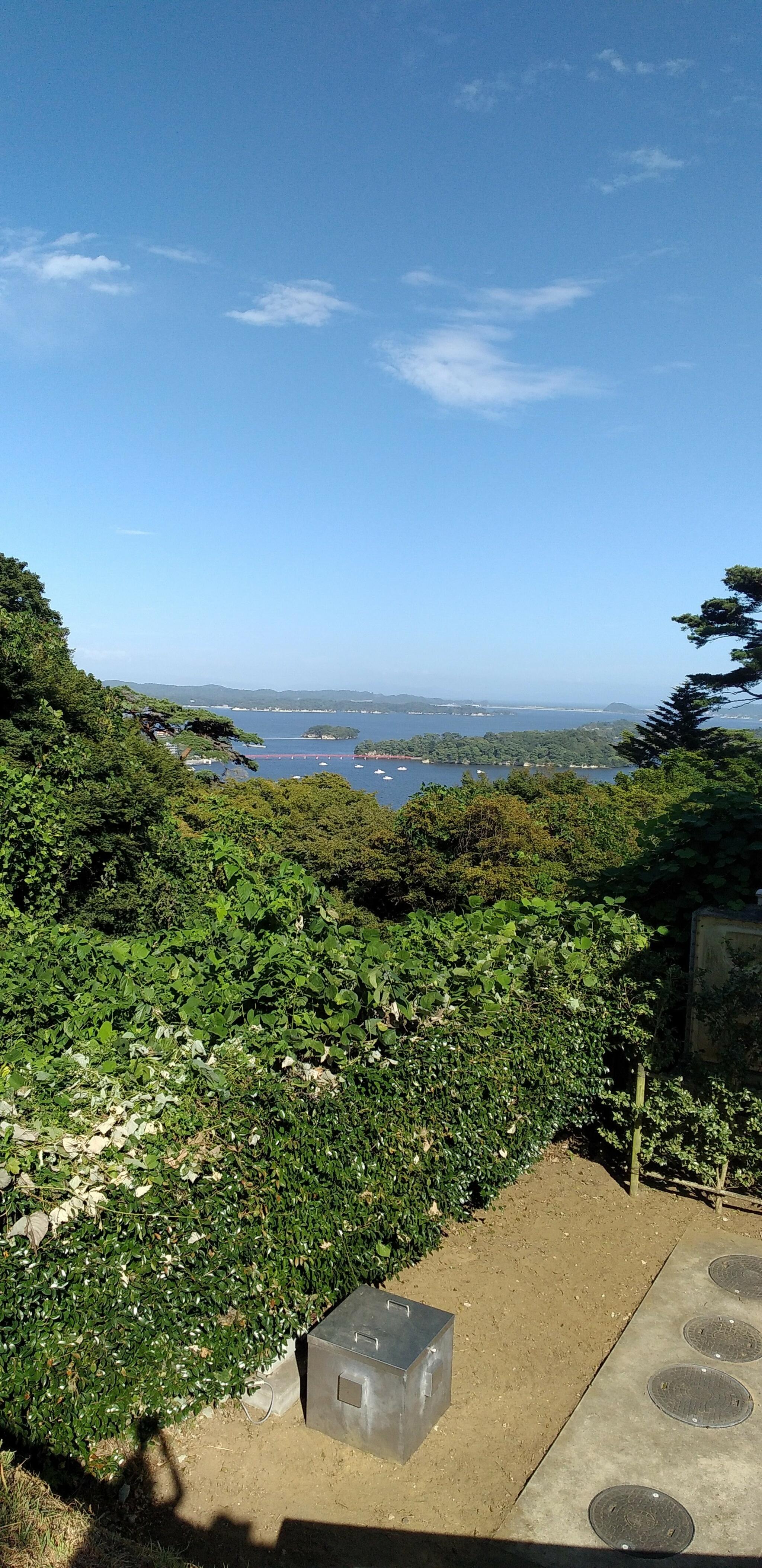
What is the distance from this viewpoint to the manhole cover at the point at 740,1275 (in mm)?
4637

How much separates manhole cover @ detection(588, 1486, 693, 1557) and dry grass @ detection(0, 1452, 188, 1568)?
1.57m

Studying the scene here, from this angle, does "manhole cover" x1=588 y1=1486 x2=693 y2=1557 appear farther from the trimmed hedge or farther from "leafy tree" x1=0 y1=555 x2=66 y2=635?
"leafy tree" x1=0 y1=555 x2=66 y2=635

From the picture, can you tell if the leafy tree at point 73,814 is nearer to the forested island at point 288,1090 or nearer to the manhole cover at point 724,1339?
the forested island at point 288,1090

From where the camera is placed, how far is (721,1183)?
541cm

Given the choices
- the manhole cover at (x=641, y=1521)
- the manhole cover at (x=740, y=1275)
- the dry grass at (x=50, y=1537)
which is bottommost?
the manhole cover at (x=740, y=1275)

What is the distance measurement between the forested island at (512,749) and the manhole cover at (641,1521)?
92.6 metres

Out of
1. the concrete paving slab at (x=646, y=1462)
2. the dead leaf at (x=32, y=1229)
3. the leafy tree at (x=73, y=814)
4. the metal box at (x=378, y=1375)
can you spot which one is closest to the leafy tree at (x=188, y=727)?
the leafy tree at (x=73, y=814)

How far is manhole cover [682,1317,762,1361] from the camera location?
4.15m

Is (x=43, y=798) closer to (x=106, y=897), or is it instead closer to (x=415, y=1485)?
(x=106, y=897)

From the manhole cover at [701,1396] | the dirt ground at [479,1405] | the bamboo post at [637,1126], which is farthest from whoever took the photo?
the bamboo post at [637,1126]

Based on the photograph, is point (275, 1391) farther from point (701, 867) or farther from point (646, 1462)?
point (701, 867)

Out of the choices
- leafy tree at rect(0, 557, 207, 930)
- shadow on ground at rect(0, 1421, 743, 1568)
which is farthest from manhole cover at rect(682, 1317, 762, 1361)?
leafy tree at rect(0, 557, 207, 930)

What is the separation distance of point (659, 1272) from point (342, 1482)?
2.25 meters

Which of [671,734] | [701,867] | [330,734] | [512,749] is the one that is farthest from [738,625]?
[330,734]
